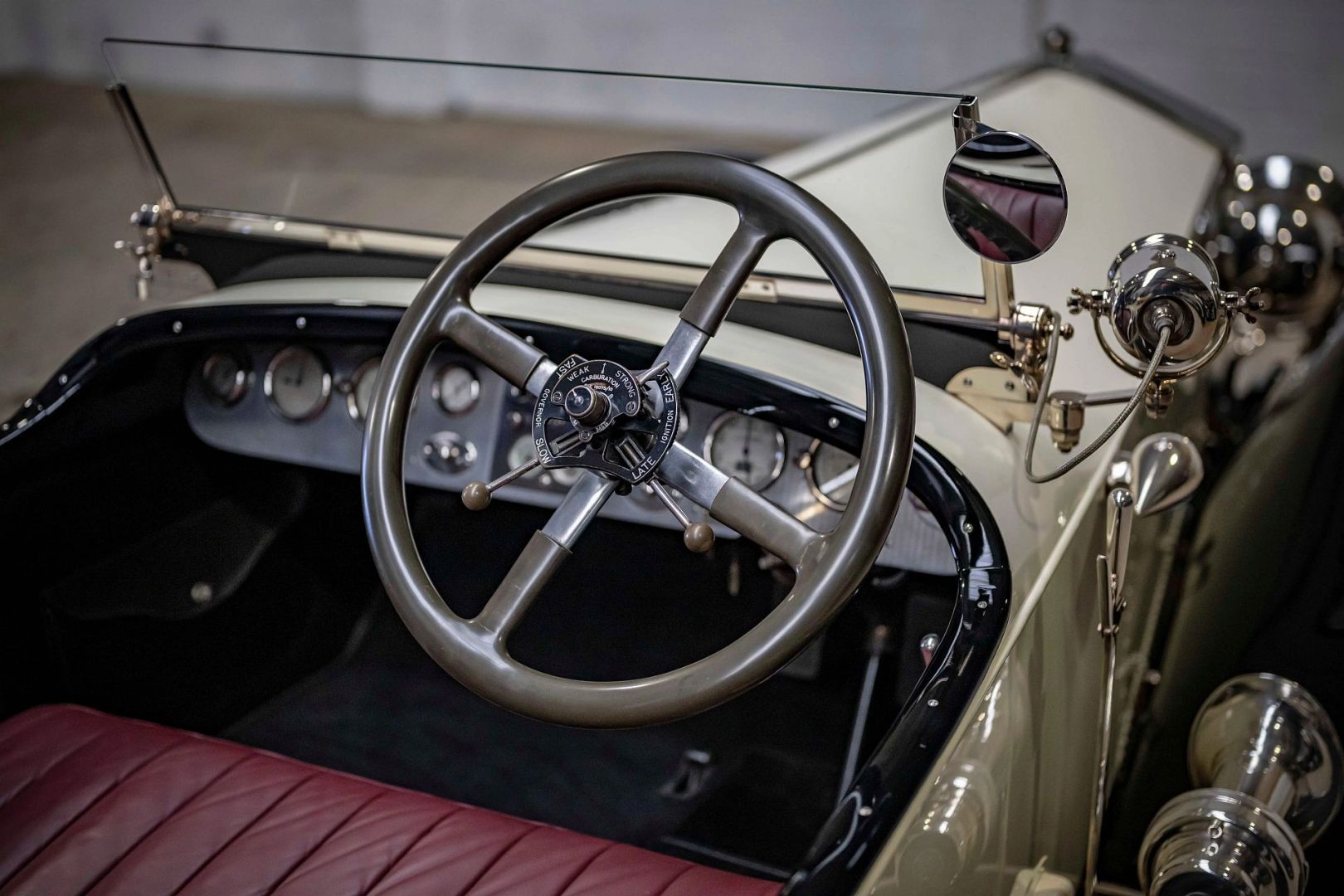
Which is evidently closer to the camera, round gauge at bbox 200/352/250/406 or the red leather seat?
the red leather seat

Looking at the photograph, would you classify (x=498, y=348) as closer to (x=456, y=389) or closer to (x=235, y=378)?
(x=456, y=389)

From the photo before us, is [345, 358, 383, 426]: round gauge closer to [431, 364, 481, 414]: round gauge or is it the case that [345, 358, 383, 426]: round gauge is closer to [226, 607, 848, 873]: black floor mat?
[431, 364, 481, 414]: round gauge

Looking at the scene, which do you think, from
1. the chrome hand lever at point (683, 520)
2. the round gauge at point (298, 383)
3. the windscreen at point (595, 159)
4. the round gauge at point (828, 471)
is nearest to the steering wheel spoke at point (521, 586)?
the chrome hand lever at point (683, 520)

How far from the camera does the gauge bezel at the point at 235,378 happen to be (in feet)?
6.24

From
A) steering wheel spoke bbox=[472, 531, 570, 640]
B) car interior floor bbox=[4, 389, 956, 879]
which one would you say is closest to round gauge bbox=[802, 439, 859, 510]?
car interior floor bbox=[4, 389, 956, 879]

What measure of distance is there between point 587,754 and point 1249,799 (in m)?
1.04

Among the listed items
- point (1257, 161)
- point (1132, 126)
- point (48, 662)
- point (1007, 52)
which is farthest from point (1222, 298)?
point (1007, 52)

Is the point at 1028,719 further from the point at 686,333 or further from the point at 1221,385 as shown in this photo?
the point at 1221,385

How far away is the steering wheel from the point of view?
3.29ft

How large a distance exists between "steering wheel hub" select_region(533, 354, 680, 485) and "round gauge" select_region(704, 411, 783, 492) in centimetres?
Answer: 55

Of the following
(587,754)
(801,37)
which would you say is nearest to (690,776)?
(587,754)

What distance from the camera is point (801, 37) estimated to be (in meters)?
6.21

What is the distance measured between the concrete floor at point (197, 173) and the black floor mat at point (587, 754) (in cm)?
77

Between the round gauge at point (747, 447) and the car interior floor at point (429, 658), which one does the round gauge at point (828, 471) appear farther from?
the car interior floor at point (429, 658)
